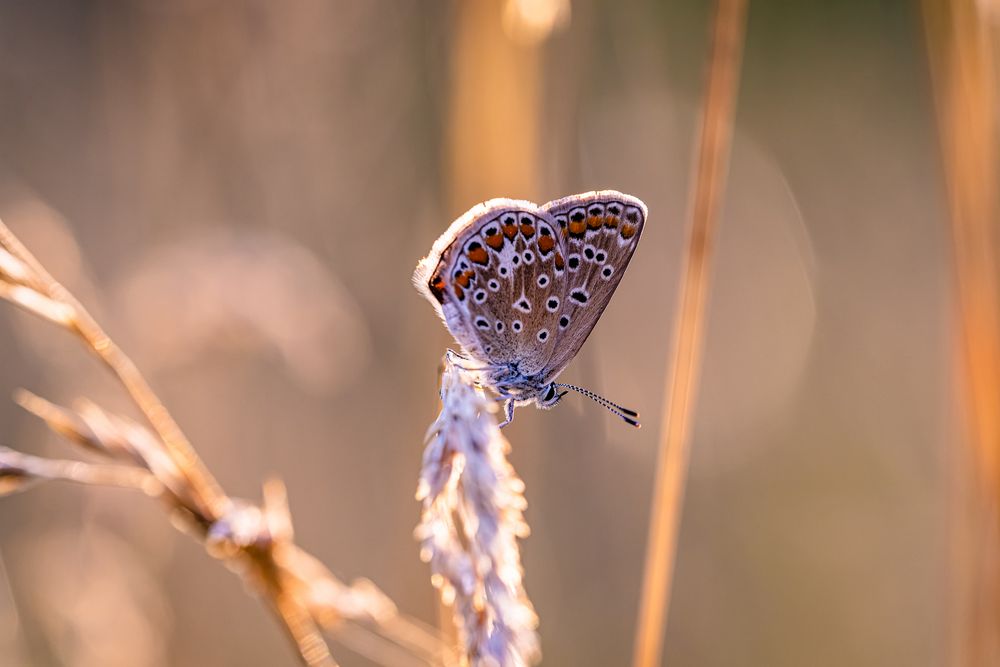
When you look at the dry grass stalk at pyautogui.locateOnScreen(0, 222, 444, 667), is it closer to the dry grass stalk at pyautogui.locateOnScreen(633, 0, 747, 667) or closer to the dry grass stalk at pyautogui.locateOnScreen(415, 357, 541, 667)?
the dry grass stalk at pyautogui.locateOnScreen(415, 357, 541, 667)

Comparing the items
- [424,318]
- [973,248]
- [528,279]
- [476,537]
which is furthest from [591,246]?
[424,318]

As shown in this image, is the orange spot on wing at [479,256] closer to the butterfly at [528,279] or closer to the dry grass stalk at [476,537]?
the butterfly at [528,279]

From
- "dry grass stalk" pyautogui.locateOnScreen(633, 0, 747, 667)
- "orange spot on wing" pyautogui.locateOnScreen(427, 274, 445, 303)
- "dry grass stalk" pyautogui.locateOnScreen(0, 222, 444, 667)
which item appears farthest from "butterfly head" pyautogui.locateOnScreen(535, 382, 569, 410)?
"dry grass stalk" pyautogui.locateOnScreen(0, 222, 444, 667)

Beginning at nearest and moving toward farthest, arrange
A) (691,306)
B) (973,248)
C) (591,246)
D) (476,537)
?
(476,537) → (691,306) → (973,248) → (591,246)

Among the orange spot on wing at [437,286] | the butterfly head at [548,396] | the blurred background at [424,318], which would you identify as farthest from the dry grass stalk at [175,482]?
the blurred background at [424,318]

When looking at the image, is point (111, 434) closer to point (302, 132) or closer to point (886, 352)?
point (302, 132)

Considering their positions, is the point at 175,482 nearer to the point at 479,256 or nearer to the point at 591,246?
the point at 479,256
